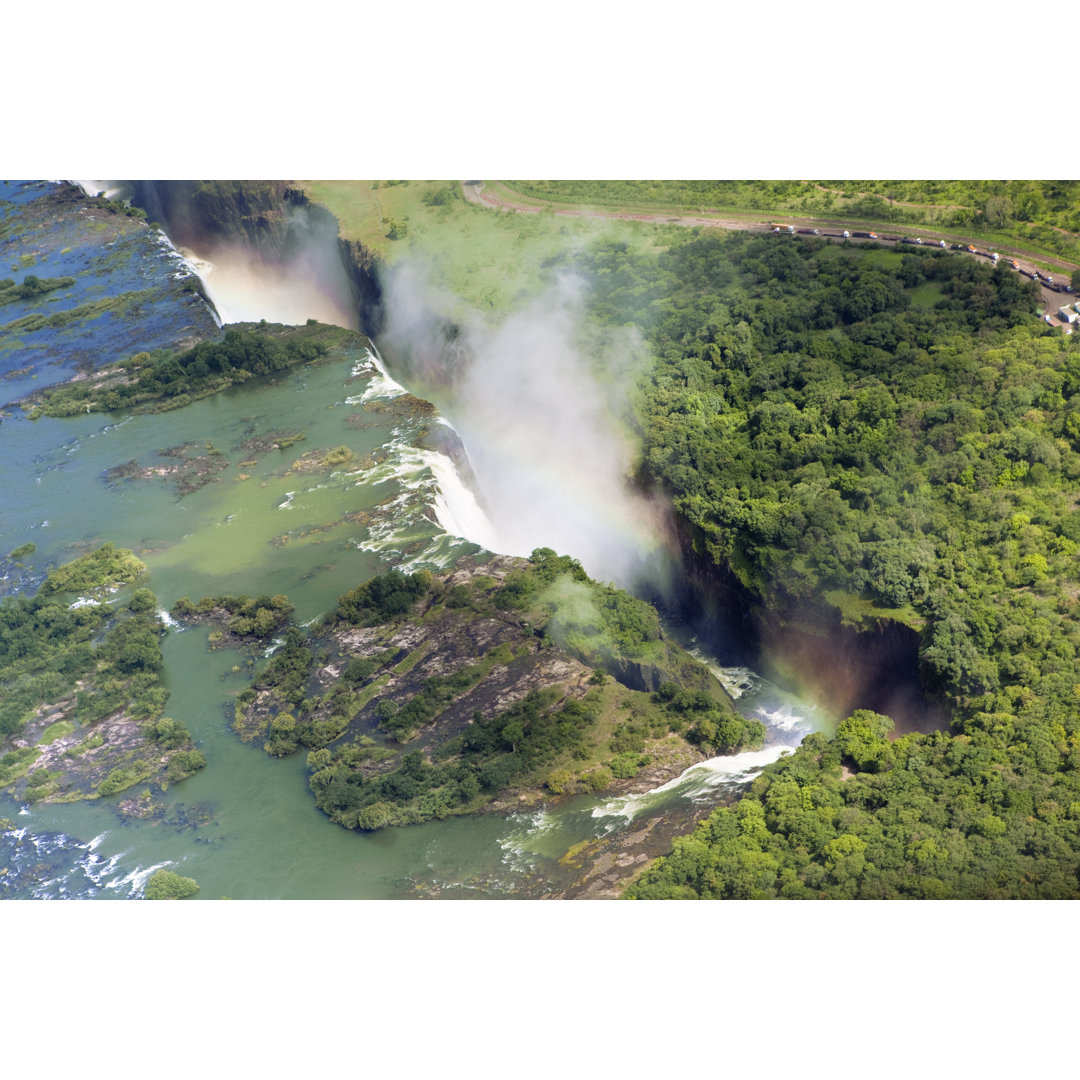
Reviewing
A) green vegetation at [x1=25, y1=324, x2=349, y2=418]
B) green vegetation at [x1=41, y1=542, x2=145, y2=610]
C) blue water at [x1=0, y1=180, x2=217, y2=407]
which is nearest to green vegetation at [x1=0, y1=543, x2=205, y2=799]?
green vegetation at [x1=41, y1=542, x2=145, y2=610]

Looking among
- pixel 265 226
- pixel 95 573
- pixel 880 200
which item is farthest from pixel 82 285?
pixel 880 200

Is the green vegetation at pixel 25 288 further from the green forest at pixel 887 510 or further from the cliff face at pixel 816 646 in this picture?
the cliff face at pixel 816 646

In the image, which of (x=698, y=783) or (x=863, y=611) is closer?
(x=698, y=783)

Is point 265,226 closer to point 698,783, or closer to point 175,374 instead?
point 175,374

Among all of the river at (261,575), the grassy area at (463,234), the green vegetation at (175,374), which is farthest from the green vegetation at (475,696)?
the grassy area at (463,234)

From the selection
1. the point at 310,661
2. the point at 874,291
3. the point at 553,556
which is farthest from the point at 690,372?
the point at 310,661
